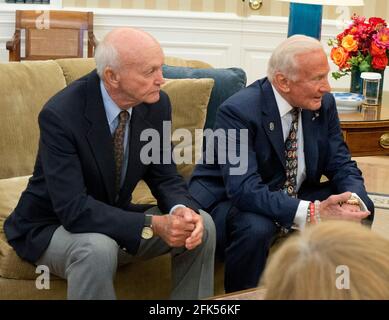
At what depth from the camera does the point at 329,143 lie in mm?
2916

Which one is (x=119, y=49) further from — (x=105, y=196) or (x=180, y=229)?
(x=180, y=229)

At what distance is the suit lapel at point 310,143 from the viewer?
2.82m

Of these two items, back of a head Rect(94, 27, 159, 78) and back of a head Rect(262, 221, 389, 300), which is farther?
back of a head Rect(94, 27, 159, 78)

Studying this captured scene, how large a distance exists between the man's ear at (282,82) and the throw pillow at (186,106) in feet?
1.31

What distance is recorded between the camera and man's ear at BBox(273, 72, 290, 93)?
2783mm

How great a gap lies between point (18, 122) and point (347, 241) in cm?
212

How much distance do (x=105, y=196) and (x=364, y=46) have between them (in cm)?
166

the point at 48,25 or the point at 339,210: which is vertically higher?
the point at 48,25

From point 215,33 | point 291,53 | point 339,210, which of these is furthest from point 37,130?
point 215,33

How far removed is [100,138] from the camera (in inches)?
96.5

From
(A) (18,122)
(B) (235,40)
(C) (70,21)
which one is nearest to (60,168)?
(A) (18,122)

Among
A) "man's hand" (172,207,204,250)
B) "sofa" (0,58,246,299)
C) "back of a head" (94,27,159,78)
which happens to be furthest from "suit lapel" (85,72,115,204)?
"sofa" (0,58,246,299)

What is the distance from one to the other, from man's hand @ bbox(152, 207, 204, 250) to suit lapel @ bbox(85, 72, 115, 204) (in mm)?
193

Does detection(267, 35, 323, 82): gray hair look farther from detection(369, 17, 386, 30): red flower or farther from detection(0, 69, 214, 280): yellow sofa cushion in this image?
detection(369, 17, 386, 30): red flower
